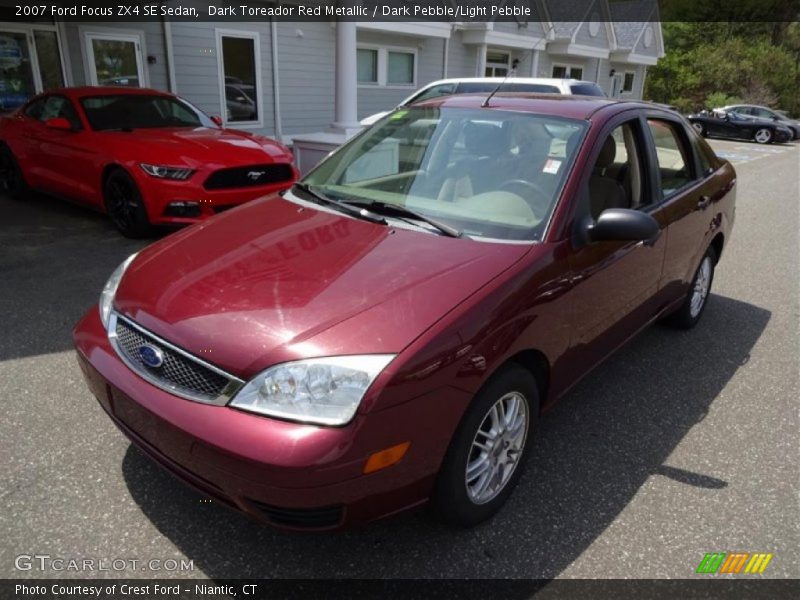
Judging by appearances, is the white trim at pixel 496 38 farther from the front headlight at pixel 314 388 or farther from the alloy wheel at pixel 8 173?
the front headlight at pixel 314 388

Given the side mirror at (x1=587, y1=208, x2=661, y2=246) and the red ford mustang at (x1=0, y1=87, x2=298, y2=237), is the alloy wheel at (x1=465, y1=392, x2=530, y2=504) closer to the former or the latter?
the side mirror at (x1=587, y1=208, x2=661, y2=246)

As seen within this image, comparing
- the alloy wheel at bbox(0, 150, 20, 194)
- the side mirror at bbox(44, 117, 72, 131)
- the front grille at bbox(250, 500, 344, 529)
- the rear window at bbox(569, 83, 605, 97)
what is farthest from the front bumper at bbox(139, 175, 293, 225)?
the rear window at bbox(569, 83, 605, 97)

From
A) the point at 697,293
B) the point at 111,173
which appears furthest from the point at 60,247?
the point at 697,293

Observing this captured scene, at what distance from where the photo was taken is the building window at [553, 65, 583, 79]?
24.8 m

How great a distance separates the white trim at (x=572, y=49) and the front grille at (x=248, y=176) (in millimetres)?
19470

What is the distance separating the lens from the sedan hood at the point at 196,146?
5965 millimetres

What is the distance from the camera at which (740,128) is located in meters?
24.6

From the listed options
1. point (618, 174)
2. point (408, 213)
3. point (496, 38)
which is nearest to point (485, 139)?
point (408, 213)

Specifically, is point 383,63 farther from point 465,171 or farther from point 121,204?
point 465,171

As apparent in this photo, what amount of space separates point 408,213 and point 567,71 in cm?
2529

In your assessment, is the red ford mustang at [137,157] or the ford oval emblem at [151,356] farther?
the red ford mustang at [137,157]

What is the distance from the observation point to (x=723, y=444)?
310 centimetres

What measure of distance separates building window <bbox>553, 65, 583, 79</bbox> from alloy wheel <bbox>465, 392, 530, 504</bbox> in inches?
975

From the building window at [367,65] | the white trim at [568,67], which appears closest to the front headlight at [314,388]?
the building window at [367,65]
